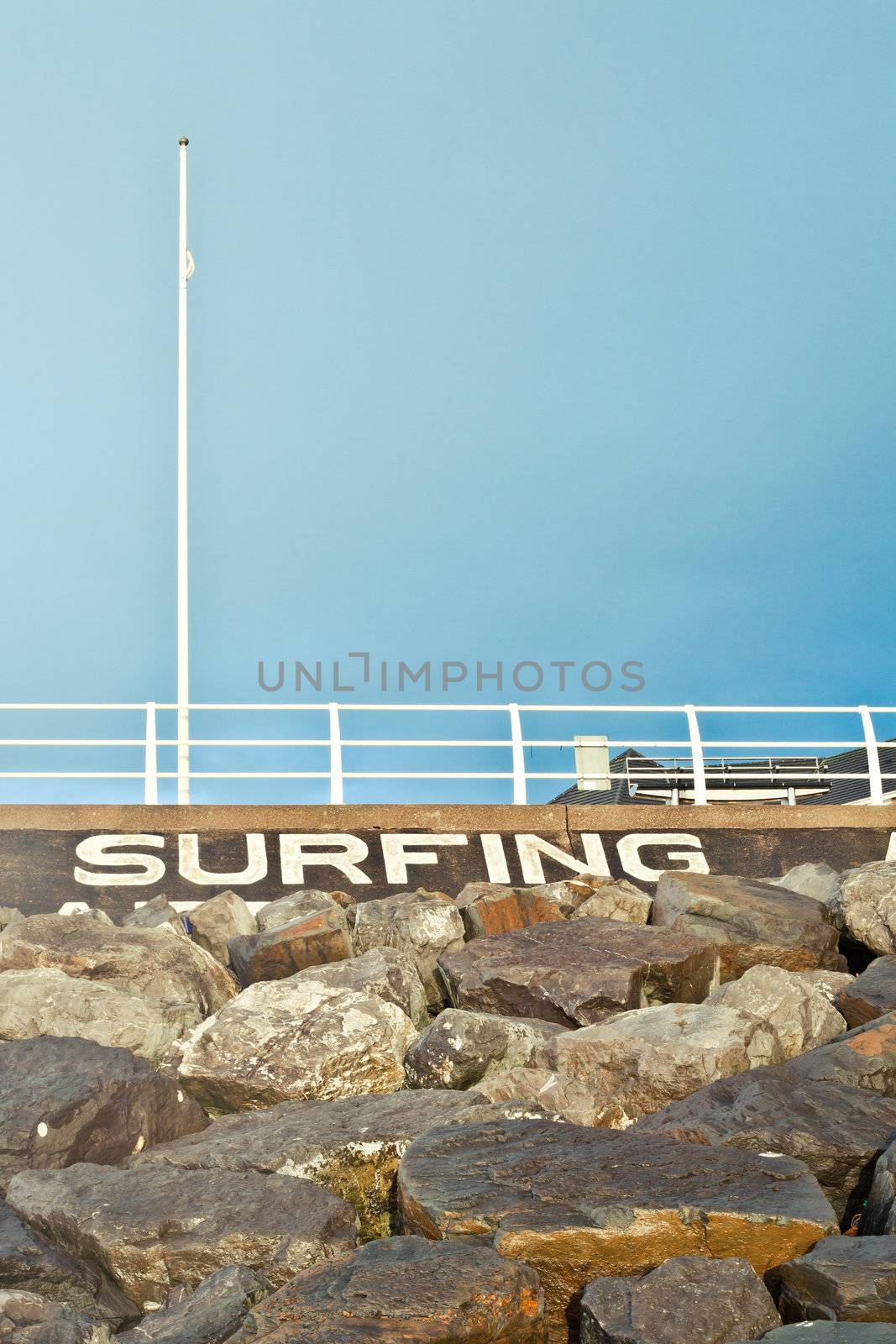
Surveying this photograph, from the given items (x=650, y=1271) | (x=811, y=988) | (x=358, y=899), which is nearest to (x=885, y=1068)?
(x=811, y=988)

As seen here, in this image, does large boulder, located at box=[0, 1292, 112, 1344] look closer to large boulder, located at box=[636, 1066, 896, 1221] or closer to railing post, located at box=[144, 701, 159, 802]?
large boulder, located at box=[636, 1066, 896, 1221]

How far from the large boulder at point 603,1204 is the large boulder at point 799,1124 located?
27 centimetres

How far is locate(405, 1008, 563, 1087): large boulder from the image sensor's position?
6.60 meters

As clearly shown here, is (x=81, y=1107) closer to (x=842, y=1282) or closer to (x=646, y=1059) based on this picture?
(x=646, y=1059)

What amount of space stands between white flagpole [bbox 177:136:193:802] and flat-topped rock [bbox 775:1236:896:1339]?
10.5m

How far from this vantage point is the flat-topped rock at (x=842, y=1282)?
4.02 metres

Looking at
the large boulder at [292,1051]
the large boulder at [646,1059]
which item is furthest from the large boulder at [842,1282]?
the large boulder at [292,1051]

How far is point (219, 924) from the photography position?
9422 mm

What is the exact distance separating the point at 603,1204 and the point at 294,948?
4.08 m

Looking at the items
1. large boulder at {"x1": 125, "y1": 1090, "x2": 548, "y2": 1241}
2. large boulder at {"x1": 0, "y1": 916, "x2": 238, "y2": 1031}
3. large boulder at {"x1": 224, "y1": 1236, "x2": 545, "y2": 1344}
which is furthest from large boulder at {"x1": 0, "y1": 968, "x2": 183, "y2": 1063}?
large boulder at {"x1": 224, "y1": 1236, "x2": 545, "y2": 1344}

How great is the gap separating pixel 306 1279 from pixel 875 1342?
6.00 feet

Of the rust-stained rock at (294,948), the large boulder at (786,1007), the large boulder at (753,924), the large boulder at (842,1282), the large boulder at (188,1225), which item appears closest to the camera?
the large boulder at (842,1282)

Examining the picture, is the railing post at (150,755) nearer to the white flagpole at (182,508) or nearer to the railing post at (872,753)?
the white flagpole at (182,508)

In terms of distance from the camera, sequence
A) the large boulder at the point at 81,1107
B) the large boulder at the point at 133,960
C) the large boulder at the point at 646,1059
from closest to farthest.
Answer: the large boulder at the point at 81,1107
the large boulder at the point at 646,1059
the large boulder at the point at 133,960
